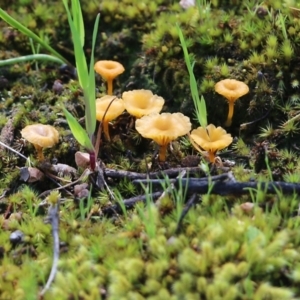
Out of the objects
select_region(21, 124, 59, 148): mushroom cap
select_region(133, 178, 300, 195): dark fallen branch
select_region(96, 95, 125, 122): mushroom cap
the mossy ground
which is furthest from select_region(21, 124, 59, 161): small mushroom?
select_region(133, 178, 300, 195): dark fallen branch

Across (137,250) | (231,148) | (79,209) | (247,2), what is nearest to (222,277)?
(137,250)

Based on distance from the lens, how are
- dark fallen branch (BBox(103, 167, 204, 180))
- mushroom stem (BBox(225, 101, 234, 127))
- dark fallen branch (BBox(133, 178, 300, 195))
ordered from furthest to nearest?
1. mushroom stem (BBox(225, 101, 234, 127))
2. dark fallen branch (BBox(103, 167, 204, 180))
3. dark fallen branch (BBox(133, 178, 300, 195))

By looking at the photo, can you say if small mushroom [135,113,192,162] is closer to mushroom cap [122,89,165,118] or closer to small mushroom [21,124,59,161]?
mushroom cap [122,89,165,118]

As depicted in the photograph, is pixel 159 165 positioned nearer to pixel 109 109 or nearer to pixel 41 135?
pixel 109 109

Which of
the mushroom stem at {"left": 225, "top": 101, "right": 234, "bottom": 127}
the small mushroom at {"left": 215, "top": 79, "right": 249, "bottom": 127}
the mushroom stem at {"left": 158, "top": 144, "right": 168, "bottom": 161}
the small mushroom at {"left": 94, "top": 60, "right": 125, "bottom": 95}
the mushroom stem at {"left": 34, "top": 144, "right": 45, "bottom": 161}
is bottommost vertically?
the mushroom stem at {"left": 34, "top": 144, "right": 45, "bottom": 161}

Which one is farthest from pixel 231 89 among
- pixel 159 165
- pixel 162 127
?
pixel 159 165

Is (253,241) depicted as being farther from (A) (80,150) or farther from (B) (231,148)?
(A) (80,150)
